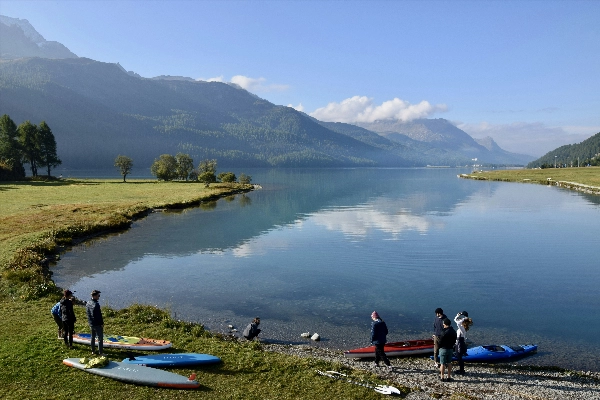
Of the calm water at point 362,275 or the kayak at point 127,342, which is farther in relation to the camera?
the calm water at point 362,275

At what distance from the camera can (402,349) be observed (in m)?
24.4

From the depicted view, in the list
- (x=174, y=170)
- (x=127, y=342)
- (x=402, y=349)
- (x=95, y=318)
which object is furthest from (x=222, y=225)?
(x=174, y=170)

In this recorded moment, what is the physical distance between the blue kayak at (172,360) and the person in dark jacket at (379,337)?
8342 mm

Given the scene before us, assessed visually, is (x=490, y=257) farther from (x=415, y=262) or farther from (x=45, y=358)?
(x=45, y=358)

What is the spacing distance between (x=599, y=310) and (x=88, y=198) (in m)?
105

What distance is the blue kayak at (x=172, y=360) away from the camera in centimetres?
2012

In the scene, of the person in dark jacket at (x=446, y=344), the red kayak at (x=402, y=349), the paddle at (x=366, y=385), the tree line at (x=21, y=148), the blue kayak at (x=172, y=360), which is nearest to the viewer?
the paddle at (x=366, y=385)

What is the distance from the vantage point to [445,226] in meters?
75.9

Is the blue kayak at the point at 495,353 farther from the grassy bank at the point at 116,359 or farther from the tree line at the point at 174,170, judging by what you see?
the tree line at the point at 174,170

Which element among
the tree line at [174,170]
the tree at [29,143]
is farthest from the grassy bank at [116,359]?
the tree line at [174,170]

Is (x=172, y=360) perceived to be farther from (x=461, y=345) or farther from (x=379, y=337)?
(x=461, y=345)

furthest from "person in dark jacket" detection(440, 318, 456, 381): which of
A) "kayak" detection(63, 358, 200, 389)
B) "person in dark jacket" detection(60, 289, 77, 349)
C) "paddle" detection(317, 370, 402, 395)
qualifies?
"person in dark jacket" detection(60, 289, 77, 349)

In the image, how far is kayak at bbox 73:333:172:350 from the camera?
22109 millimetres

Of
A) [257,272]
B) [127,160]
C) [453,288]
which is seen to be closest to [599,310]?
[453,288]
